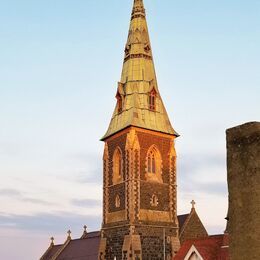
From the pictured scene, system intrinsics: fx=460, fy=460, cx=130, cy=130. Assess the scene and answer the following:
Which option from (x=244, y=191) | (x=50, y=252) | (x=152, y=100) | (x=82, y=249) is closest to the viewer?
(x=244, y=191)

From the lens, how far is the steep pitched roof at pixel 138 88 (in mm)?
34656

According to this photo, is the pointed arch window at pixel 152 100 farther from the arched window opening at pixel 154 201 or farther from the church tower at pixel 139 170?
the arched window opening at pixel 154 201

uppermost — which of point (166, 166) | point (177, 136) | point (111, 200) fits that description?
point (177, 136)

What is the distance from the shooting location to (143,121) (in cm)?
3425

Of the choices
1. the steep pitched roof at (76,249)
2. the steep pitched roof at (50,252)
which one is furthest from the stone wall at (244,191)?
the steep pitched roof at (50,252)

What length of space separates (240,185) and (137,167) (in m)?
29.0

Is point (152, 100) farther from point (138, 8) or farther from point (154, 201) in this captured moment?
point (138, 8)

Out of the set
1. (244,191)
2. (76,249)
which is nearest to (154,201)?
(76,249)

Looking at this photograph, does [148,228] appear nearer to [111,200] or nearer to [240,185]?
[111,200]

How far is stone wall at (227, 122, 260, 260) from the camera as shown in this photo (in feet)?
10.9

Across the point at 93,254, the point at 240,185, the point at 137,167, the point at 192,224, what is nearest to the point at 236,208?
the point at 240,185

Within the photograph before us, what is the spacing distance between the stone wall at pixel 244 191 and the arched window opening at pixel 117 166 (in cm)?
3030

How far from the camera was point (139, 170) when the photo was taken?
106ft

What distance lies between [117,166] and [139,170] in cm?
257
